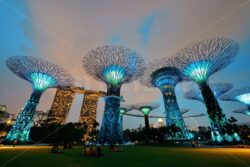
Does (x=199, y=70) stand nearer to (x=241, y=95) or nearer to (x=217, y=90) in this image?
(x=217, y=90)

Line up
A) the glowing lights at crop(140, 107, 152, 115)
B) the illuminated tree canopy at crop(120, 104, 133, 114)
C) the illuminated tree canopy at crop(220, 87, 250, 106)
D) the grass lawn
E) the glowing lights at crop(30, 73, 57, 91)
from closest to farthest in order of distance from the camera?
the grass lawn, the glowing lights at crop(30, 73, 57, 91), the illuminated tree canopy at crop(220, 87, 250, 106), the glowing lights at crop(140, 107, 152, 115), the illuminated tree canopy at crop(120, 104, 133, 114)

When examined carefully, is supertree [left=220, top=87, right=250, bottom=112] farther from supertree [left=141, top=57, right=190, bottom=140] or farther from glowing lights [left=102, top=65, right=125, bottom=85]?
glowing lights [left=102, top=65, right=125, bottom=85]

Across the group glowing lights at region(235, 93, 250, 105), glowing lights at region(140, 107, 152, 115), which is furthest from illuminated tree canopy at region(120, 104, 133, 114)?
glowing lights at region(235, 93, 250, 105)

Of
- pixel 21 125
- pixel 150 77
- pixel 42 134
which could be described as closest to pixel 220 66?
pixel 150 77

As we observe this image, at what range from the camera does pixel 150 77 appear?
5806cm

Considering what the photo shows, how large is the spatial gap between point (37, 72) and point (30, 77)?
2.68m

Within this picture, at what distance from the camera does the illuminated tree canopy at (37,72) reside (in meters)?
38.4

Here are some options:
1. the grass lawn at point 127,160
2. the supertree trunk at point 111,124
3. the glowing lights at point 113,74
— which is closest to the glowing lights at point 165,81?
the glowing lights at point 113,74

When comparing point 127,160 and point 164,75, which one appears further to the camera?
point 164,75

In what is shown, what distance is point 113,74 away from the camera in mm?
41938

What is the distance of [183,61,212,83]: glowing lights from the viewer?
1561 inches

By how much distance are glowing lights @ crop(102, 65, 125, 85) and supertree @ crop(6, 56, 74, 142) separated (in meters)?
13.2

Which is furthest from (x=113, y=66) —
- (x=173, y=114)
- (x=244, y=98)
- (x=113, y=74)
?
(x=244, y=98)

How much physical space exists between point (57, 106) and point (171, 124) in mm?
84833
